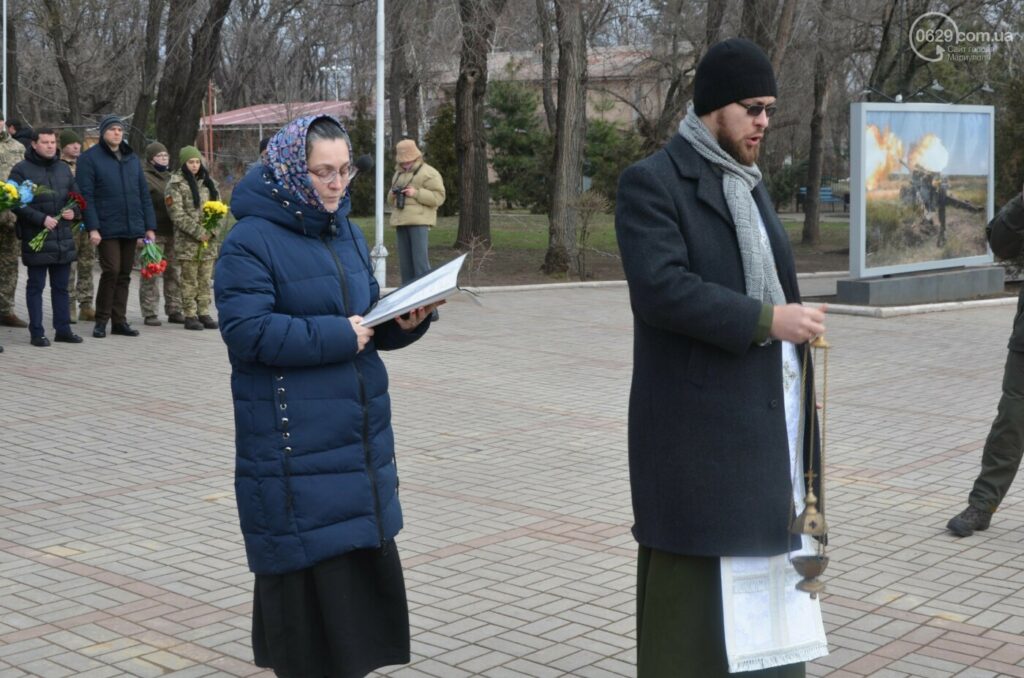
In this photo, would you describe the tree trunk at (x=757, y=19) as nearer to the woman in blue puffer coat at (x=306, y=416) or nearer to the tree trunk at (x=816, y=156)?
the tree trunk at (x=816, y=156)

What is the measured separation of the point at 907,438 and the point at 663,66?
23.6 m

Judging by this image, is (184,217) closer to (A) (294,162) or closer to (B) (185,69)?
(A) (294,162)

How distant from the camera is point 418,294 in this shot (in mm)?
3545

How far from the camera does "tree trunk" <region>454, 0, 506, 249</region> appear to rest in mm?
19156

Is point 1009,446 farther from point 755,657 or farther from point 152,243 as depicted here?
point 152,243

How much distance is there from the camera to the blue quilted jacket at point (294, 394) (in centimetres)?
351

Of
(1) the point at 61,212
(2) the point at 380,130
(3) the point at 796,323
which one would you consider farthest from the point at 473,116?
(3) the point at 796,323

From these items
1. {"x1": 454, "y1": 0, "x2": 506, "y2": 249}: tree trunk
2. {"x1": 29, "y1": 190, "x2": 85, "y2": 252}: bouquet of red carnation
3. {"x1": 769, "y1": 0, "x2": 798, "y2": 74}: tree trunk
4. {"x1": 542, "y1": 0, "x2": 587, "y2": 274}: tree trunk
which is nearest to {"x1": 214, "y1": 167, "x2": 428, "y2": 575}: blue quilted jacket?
{"x1": 29, "y1": 190, "x2": 85, "y2": 252}: bouquet of red carnation

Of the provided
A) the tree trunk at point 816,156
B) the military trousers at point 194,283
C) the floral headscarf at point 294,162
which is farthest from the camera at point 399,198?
the tree trunk at point 816,156

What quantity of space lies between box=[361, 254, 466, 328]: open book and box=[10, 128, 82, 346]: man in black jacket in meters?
8.81

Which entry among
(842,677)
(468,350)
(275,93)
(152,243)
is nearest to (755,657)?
(842,677)

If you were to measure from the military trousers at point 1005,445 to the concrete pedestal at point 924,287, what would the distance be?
32.2 ft

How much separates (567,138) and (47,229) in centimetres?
935

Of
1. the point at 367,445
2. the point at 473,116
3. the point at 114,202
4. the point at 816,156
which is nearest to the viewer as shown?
the point at 367,445
